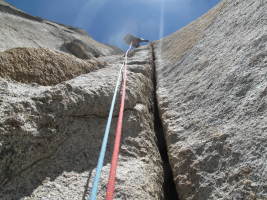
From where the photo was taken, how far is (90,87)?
209 inches

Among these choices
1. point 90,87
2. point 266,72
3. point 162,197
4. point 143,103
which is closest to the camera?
point 162,197

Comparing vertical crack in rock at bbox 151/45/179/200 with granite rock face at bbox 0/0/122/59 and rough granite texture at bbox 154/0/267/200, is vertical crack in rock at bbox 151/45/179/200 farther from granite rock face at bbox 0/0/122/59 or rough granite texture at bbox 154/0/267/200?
granite rock face at bbox 0/0/122/59

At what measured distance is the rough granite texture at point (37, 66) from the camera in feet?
17.5

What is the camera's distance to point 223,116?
458cm

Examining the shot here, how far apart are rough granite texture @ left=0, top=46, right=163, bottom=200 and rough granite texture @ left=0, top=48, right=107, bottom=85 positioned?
447mm

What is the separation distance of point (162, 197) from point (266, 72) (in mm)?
2612

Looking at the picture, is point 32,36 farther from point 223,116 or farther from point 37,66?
point 223,116

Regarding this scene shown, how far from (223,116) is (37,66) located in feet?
12.9

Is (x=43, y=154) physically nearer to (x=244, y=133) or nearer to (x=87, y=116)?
(x=87, y=116)

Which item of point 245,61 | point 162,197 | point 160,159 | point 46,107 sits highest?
point 245,61

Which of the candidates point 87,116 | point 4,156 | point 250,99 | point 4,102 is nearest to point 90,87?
point 87,116

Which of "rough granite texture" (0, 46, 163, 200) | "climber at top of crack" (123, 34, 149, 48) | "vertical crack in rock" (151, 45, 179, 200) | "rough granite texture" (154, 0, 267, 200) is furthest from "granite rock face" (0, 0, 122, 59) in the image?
"rough granite texture" (154, 0, 267, 200)

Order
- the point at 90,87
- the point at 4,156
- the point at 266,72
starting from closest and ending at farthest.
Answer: the point at 4,156
the point at 266,72
the point at 90,87

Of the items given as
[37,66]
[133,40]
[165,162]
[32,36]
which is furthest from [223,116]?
[133,40]
